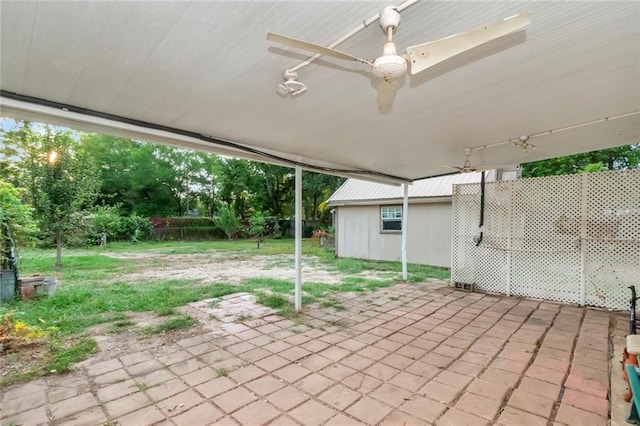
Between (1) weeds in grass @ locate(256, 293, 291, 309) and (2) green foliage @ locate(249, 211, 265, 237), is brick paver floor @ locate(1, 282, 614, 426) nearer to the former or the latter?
(1) weeds in grass @ locate(256, 293, 291, 309)

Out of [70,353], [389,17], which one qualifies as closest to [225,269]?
[70,353]

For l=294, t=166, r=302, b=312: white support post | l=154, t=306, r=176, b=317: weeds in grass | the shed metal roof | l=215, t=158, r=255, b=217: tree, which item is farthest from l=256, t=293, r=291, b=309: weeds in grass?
l=215, t=158, r=255, b=217: tree

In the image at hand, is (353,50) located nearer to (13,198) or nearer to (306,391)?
(306,391)

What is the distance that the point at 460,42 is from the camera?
1.47 m

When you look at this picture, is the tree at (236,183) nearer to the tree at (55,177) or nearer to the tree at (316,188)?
the tree at (316,188)

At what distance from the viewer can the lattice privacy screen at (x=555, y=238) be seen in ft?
Answer: 14.8

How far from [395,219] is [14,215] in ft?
28.5

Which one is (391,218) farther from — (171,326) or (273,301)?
(171,326)

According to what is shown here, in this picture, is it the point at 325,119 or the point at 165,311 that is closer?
the point at 325,119

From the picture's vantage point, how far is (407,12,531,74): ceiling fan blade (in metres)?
1.34

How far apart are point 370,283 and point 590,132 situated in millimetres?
4238

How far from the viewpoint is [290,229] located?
2000 cm

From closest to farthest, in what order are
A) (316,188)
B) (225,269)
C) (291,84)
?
(291,84) → (225,269) → (316,188)

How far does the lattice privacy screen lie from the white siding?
8.53 feet
